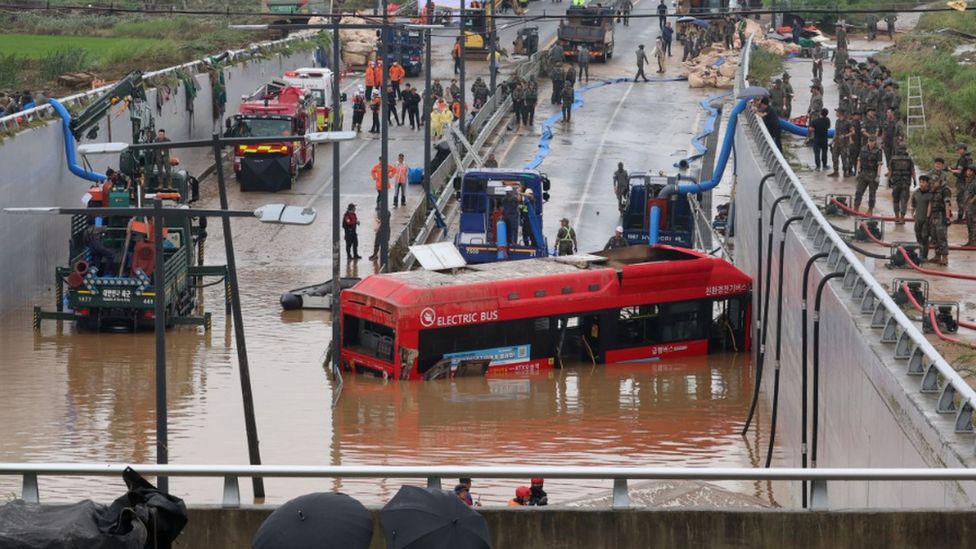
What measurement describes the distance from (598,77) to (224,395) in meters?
42.9

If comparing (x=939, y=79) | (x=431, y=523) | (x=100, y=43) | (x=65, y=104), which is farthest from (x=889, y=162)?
(x=100, y=43)

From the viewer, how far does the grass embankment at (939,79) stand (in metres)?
39.7

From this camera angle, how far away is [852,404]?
23.6 meters

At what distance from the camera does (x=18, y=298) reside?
3975 centimetres

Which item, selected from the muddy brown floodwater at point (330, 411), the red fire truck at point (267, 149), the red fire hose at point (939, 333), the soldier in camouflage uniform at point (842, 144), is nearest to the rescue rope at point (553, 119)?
the red fire truck at point (267, 149)

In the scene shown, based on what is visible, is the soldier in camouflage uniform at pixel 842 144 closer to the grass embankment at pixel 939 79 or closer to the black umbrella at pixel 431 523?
the grass embankment at pixel 939 79

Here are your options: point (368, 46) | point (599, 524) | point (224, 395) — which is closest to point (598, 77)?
point (368, 46)

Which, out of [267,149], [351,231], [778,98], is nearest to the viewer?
[351,231]

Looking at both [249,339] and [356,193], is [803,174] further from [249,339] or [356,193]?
[356,193]

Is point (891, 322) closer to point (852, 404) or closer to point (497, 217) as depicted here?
point (852, 404)

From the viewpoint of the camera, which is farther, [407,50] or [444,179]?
[407,50]

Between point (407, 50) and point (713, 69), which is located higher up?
point (407, 50)

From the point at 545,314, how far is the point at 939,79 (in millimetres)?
21290

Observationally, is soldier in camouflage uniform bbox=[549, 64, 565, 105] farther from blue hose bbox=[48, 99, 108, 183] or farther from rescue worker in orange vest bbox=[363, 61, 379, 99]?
blue hose bbox=[48, 99, 108, 183]
